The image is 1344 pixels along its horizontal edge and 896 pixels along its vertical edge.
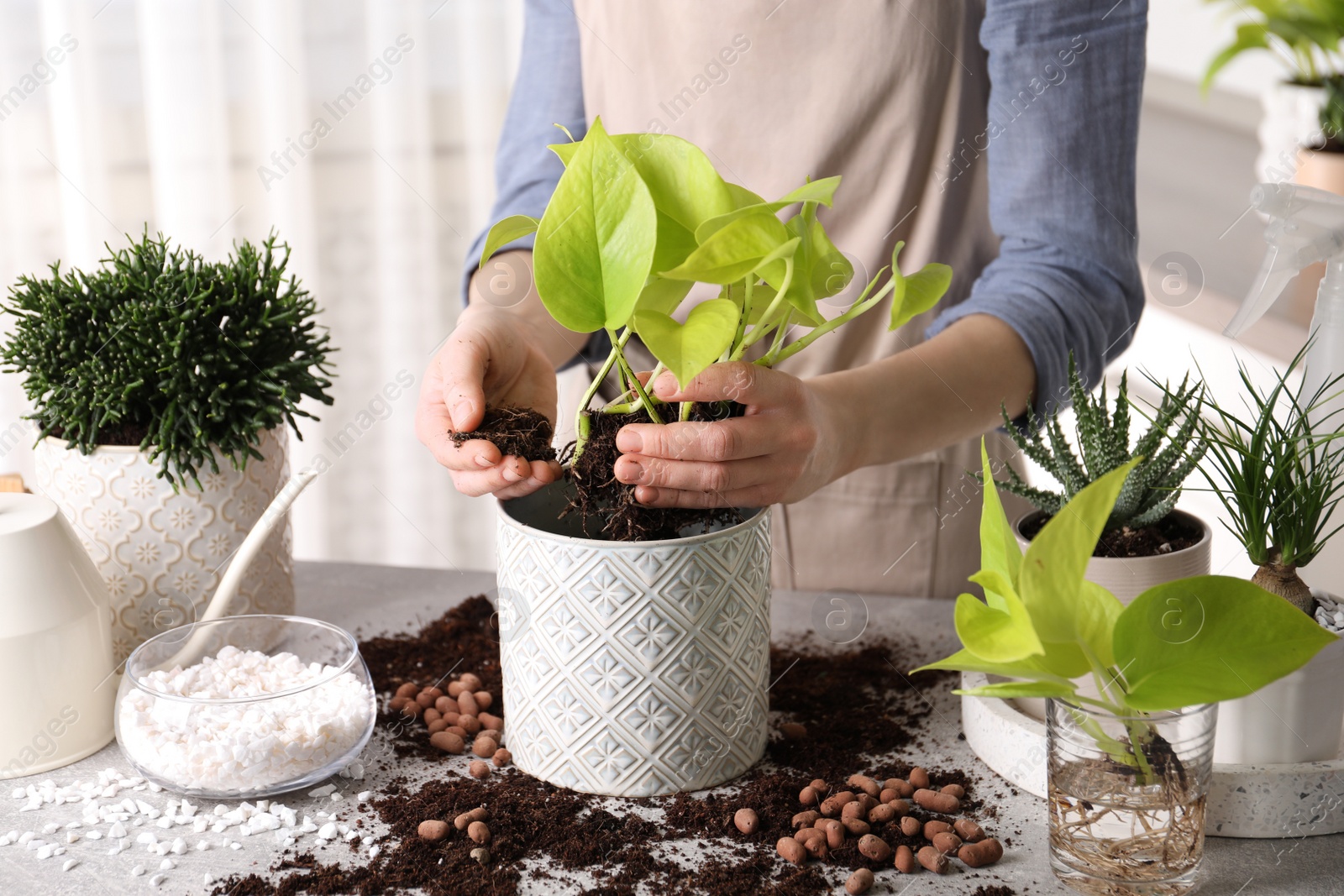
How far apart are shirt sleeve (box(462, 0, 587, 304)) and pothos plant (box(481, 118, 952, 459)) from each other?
0.53 metres

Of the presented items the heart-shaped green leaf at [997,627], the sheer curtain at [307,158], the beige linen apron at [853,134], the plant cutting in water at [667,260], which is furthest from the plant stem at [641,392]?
the sheer curtain at [307,158]

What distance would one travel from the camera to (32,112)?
1.71 metres

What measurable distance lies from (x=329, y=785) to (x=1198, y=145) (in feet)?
6.79

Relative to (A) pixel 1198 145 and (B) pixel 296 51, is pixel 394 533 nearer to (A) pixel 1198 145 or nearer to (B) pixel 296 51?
(B) pixel 296 51

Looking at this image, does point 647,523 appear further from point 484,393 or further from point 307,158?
point 307,158

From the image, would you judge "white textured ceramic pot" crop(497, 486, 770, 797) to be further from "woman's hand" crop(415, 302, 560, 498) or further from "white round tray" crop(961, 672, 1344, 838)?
"white round tray" crop(961, 672, 1344, 838)

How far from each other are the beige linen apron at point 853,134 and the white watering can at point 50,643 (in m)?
0.56

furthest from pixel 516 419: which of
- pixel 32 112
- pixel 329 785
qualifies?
pixel 32 112

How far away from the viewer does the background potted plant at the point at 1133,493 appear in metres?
0.66

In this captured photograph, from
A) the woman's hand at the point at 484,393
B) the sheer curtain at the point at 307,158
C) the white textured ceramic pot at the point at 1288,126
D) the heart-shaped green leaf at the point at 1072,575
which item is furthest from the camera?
the sheer curtain at the point at 307,158

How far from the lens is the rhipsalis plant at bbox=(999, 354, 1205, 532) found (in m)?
0.69

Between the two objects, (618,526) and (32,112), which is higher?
(32,112)

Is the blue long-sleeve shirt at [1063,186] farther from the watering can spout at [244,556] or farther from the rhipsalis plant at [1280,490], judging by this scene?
the watering can spout at [244,556]

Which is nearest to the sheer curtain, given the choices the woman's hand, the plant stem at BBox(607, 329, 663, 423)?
the woman's hand
